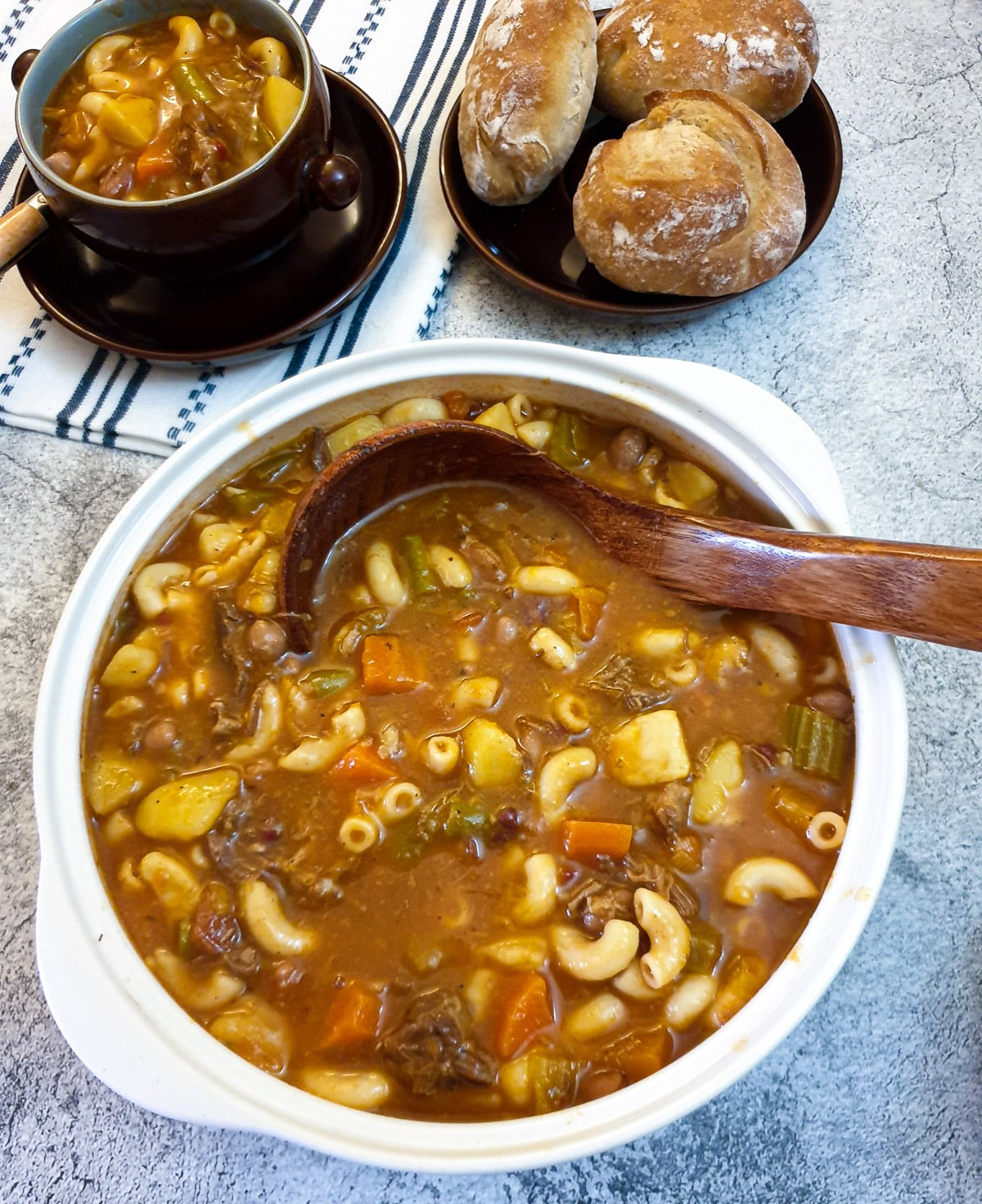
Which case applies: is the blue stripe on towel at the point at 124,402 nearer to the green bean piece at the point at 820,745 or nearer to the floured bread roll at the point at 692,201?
the floured bread roll at the point at 692,201

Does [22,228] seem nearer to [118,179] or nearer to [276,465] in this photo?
[118,179]

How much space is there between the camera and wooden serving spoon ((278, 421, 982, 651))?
144 cm

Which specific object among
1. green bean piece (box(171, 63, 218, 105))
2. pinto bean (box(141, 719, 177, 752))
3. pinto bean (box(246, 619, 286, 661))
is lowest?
pinto bean (box(141, 719, 177, 752))

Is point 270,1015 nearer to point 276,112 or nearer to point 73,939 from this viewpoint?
point 73,939

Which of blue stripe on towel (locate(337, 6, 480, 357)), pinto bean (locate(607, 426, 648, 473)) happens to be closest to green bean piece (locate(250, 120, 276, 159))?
blue stripe on towel (locate(337, 6, 480, 357))

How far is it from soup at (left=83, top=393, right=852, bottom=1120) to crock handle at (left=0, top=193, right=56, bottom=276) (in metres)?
0.67

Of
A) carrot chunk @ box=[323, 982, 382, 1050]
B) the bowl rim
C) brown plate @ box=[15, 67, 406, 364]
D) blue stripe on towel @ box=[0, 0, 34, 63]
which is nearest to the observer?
carrot chunk @ box=[323, 982, 382, 1050]

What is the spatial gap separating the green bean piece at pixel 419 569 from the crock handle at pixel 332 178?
0.74 m

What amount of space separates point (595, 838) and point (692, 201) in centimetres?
127

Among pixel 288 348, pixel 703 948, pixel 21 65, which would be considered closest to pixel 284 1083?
pixel 703 948

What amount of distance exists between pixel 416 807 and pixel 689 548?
676mm

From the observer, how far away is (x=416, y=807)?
5.30 feet

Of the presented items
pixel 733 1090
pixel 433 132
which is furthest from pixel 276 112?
pixel 733 1090

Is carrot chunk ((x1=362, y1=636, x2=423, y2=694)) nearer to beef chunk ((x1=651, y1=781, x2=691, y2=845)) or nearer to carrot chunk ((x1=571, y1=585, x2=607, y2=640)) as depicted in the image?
carrot chunk ((x1=571, y1=585, x2=607, y2=640))
